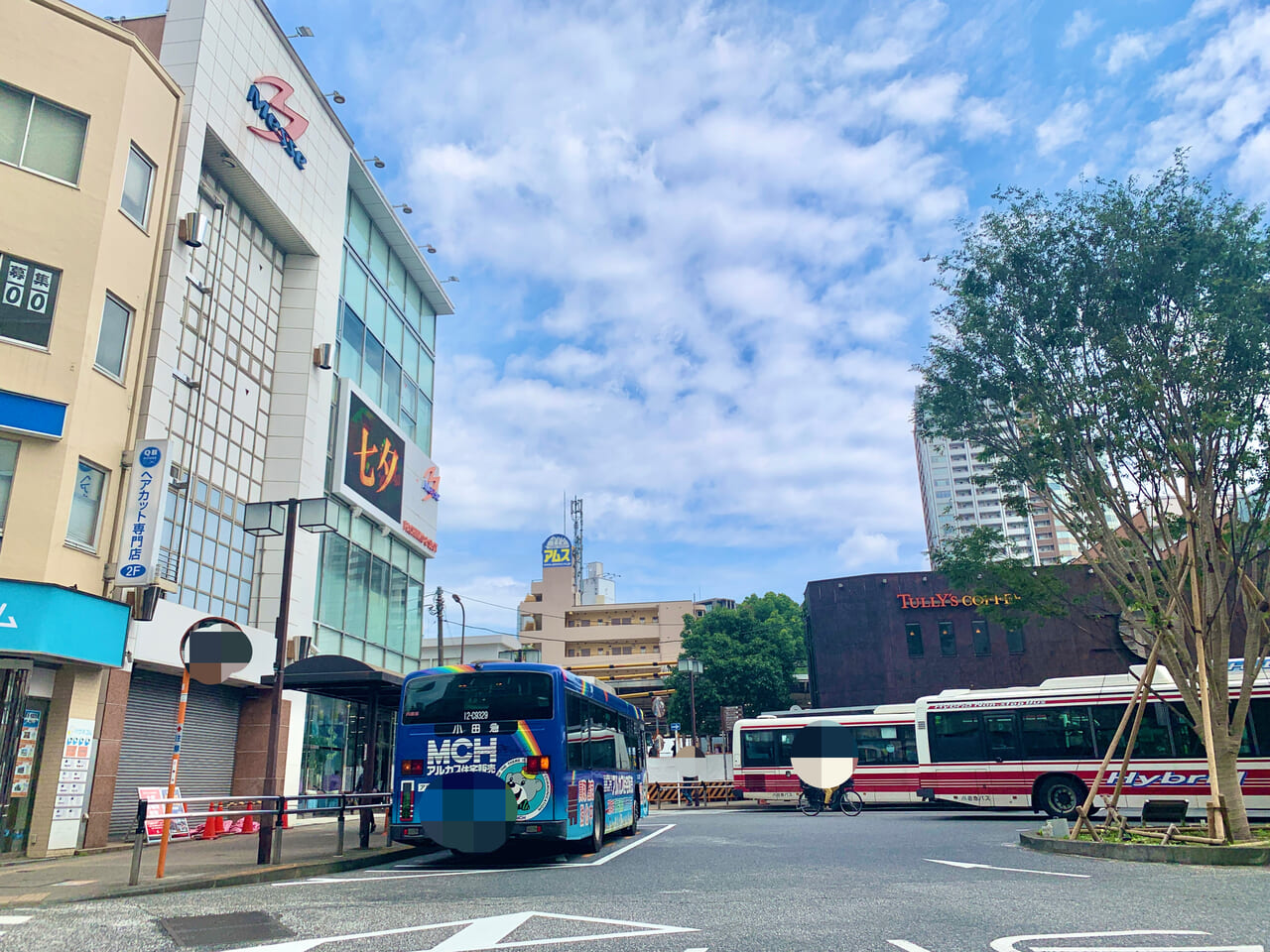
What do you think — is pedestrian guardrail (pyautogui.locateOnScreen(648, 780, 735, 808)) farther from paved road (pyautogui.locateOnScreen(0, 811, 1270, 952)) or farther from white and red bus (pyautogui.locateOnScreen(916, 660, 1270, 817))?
paved road (pyautogui.locateOnScreen(0, 811, 1270, 952))

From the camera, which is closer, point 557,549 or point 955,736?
point 955,736

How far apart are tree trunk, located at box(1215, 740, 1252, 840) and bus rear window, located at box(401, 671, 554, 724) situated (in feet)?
32.4

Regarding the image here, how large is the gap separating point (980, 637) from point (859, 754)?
18.6 meters

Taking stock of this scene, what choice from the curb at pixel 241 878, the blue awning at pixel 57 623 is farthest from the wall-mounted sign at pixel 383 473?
the curb at pixel 241 878

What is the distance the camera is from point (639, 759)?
77.2 feet

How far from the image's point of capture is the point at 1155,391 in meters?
14.6

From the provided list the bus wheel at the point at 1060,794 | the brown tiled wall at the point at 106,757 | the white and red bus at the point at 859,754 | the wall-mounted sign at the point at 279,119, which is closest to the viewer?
the brown tiled wall at the point at 106,757

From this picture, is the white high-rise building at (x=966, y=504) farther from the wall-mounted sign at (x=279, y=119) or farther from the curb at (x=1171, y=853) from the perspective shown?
the curb at (x=1171, y=853)

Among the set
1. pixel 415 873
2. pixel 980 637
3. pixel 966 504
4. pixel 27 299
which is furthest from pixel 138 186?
pixel 966 504

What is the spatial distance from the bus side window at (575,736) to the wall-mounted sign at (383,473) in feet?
46.8

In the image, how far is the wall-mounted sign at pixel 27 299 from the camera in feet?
49.4

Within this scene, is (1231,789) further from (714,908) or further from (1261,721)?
(714,908)

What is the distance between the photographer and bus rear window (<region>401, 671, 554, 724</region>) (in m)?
13.2

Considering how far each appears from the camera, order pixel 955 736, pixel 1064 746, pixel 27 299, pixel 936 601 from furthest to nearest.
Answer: pixel 936 601, pixel 955 736, pixel 1064 746, pixel 27 299
